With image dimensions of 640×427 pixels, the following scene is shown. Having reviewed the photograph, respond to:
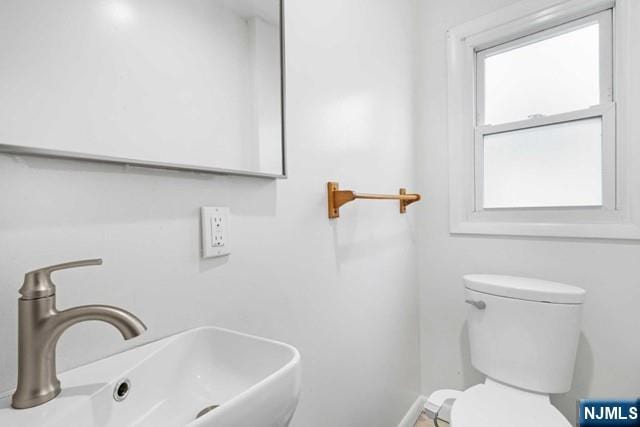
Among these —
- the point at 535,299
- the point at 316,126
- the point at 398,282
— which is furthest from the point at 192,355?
the point at 535,299

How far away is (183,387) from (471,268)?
1378 mm

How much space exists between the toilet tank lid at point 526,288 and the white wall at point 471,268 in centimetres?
11

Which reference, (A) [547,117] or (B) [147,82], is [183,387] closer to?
(B) [147,82]

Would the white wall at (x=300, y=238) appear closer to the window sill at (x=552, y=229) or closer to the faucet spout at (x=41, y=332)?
the faucet spout at (x=41, y=332)

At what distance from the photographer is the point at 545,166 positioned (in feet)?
4.62

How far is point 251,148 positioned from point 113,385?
0.55m

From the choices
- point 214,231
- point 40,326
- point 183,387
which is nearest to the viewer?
point 40,326

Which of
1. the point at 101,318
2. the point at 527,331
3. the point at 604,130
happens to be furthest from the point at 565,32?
the point at 101,318

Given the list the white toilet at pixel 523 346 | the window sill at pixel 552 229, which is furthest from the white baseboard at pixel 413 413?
the window sill at pixel 552 229

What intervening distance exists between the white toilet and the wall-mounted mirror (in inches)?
40.6

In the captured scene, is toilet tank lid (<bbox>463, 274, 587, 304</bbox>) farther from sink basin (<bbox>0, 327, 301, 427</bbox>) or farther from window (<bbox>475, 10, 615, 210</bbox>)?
sink basin (<bbox>0, 327, 301, 427</bbox>)

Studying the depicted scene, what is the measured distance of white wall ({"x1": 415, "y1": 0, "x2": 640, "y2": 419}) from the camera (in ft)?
3.92

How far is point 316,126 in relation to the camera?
3.23 feet

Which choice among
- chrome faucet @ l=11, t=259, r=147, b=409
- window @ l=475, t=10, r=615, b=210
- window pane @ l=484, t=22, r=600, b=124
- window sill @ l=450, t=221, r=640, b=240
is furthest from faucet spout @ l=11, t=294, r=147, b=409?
window pane @ l=484, t=22, r=600, b=124
